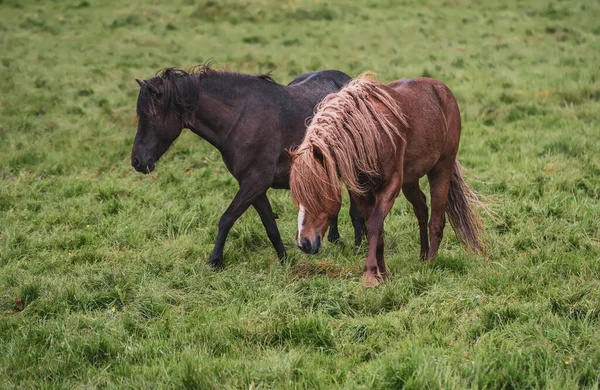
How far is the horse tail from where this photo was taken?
5.84 m

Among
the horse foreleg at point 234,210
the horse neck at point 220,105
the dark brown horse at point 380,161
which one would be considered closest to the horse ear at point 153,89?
the horse neck at point 220,105

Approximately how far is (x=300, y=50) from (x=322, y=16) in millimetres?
4810

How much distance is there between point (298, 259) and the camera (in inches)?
231

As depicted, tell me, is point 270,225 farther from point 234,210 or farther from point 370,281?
point 370,281

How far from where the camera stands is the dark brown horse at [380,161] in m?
4.47

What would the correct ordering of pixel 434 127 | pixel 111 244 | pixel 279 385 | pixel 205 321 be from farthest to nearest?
pixel 111 244
pixel 434 127
pixel 205 321
pixel 279 385

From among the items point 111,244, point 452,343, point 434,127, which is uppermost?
point 434,127

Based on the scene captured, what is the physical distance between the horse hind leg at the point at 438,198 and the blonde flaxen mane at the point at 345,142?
0.93 metres

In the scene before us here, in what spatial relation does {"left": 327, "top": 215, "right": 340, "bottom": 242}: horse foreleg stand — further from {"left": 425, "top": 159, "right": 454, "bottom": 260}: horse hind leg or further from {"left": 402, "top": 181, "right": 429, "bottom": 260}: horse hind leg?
{"left": 425, "top": 159, "right": 454, "bottom": 260}: horse hind leg

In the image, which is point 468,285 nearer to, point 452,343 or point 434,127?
point 452,343

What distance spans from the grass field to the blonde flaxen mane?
2.88ft

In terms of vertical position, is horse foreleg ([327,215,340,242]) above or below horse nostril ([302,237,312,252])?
below

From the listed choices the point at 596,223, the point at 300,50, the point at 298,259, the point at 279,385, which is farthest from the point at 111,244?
the point at 300,50

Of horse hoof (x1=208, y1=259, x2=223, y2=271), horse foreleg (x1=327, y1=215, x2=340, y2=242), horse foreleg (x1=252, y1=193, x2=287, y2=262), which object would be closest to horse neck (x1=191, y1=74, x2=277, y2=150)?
horse foreleg (x1=252, y1=193, x2=287, y2=262)
